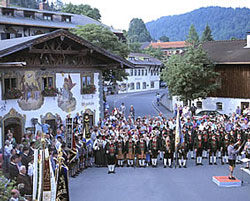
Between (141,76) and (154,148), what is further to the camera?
(141,76)

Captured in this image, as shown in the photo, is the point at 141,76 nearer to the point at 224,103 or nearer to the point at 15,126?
the point at 224,103

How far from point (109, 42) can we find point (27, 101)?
1294cm

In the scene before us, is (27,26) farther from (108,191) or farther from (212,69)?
(108,191)

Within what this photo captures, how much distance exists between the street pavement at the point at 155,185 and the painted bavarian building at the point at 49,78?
5.49m

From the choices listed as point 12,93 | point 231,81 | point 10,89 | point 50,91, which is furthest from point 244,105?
point 10,89

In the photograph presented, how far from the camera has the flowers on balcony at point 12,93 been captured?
18.2 meters

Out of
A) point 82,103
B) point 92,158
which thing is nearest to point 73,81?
point 82,103

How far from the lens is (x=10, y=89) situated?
1833 cm

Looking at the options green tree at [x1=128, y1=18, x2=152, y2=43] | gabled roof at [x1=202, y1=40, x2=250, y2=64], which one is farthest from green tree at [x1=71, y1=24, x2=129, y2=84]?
green tree at [x1=128, y1=18, x2=152, y2=43]

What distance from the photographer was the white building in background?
6072 centimetres

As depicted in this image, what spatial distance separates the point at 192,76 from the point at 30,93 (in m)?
15.9

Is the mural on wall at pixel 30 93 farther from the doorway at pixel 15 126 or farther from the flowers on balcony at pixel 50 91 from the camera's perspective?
the doorway at pixel 15 126

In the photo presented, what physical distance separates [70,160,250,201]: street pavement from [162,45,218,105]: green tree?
14131mm

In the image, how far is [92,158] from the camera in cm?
1850
